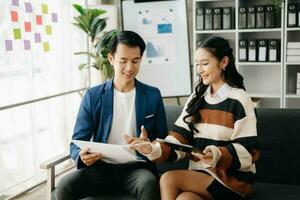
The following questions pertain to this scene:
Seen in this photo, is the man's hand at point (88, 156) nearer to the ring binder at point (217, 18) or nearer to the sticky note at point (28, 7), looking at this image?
the sticky note at point (28, 7)

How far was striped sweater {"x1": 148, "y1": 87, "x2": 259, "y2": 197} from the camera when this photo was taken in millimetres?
1856

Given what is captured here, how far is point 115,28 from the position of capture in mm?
4270

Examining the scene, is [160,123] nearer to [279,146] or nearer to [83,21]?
[279,146]

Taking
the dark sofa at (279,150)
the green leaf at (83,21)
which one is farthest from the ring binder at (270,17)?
the dark sofa at (279,150)

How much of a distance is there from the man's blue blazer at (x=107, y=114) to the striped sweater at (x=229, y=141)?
0.16 meters

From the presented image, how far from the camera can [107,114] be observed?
2.18 m

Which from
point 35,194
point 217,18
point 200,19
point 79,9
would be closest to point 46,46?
point 79,9

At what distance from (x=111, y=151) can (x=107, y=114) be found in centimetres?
32

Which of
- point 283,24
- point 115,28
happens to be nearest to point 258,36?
point 283,24

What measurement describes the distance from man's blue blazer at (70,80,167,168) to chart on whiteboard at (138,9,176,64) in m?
1.97

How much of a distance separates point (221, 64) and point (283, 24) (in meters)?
2.10

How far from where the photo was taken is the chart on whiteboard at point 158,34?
414cm

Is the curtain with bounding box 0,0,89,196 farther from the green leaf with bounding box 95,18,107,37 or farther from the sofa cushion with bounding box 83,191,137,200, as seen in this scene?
the sofa cushion with bounding box 83,191,137,200

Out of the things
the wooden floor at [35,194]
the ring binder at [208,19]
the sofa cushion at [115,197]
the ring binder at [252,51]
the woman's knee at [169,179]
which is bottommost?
the wooden floor at [35,194]
